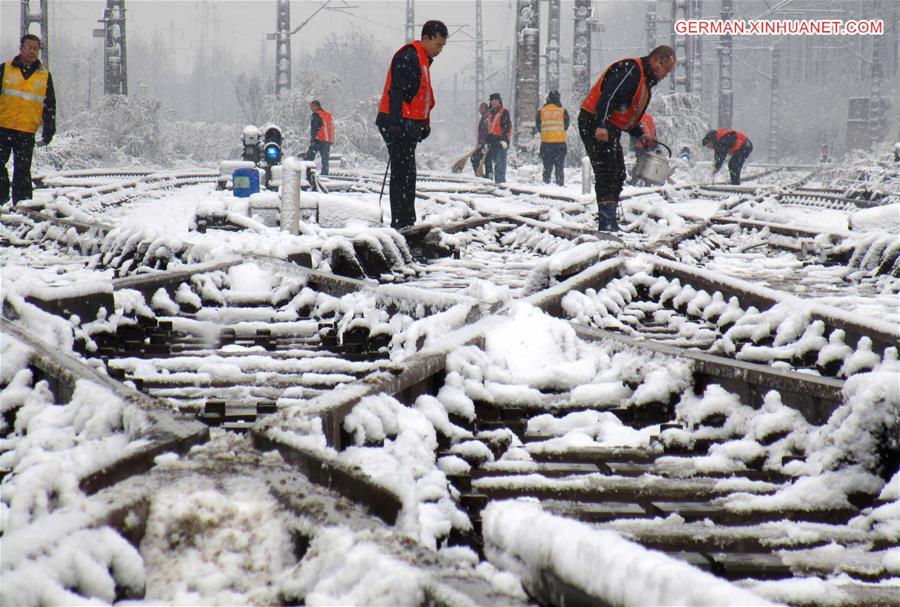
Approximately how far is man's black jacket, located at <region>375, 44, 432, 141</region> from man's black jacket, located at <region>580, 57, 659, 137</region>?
1.52m

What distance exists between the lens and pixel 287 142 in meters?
30.4

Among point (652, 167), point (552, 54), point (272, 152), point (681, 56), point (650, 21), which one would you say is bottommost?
point (652, 167)

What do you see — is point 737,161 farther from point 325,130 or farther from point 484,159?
point 325,130

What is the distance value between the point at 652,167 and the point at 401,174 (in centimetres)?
402

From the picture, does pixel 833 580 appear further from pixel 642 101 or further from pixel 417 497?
pixel 642 101

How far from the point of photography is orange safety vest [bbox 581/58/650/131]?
25.8 feet

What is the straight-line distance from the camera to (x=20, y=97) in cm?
945

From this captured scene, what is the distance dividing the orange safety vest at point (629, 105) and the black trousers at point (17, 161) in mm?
5835

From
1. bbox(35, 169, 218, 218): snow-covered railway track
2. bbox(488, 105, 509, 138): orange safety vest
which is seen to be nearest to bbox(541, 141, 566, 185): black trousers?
bbox(488, 105, 509, 138): orange safety vest

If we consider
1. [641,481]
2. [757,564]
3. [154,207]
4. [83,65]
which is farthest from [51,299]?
[83,65]

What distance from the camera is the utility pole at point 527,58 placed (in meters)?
21.8

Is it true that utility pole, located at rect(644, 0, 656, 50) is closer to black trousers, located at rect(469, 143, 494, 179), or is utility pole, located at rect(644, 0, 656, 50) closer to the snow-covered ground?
black trousers, located at rect(469, 143, 494, 179)

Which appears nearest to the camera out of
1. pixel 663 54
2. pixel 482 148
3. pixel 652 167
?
pixel 663 54

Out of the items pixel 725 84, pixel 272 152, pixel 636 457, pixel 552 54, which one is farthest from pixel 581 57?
pixel 636 457
